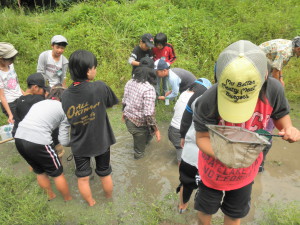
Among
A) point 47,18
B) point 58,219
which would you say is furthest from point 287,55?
point 47,18

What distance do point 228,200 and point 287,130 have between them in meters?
0.71

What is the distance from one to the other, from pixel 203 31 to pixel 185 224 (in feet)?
18.9

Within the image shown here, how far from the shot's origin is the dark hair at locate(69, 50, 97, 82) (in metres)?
2.33

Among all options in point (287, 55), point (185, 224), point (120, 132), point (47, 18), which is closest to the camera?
point (185, 224)

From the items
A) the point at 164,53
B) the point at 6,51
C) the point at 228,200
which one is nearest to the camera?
the point at 228,200

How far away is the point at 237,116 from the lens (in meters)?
1.40

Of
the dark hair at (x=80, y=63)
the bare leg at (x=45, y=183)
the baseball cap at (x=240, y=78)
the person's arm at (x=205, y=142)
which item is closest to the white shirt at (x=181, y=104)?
the dark hair at (x=80, y=63)

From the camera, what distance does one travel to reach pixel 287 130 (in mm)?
1610

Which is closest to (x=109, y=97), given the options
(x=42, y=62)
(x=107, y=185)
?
(x=107, y=185)

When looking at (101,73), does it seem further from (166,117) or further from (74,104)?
(74,104)

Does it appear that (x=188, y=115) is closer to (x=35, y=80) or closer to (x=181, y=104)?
(x=181, y=104)

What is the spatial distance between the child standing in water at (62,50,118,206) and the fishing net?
138 cm

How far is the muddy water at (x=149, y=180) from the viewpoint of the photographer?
2.89m

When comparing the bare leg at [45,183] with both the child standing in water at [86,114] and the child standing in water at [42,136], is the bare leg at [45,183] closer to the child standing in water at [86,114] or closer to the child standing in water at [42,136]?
the child standing in water at [42,136]
